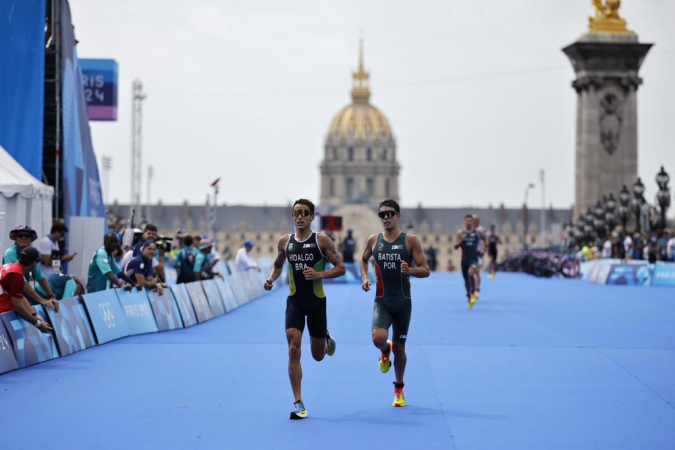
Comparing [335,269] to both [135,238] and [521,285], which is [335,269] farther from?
[521,285]

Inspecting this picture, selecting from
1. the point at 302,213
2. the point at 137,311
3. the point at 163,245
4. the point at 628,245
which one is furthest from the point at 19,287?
the point at 628,245

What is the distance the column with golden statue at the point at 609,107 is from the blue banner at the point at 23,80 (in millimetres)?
44741

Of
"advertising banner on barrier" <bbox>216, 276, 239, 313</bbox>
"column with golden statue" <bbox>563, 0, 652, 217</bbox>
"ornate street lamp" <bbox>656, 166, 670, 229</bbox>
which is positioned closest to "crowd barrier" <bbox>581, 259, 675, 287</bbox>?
"ornate street lamp" <bbox>656, 166, 670, 229</bbox>

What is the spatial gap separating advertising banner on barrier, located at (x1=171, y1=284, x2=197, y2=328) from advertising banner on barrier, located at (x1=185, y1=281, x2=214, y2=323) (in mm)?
221

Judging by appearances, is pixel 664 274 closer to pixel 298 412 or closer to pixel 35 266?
pixel 35 266

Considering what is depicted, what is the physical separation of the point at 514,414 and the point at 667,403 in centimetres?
157

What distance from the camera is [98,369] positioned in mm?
13094

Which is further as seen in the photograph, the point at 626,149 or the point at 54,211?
the point at 626,149

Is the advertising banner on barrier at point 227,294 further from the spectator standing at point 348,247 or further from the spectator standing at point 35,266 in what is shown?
the spectator standing at point 348,247

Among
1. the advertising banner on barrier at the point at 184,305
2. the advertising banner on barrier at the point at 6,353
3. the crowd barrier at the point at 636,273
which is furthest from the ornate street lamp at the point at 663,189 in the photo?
the advertising banner on barrier at the point at 6,353

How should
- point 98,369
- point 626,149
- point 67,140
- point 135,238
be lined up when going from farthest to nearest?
point 626,149 < point 67,140 < point 135,238 < point 98,369

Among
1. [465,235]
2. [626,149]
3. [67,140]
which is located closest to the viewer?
[465,235]

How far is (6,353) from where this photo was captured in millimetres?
12617

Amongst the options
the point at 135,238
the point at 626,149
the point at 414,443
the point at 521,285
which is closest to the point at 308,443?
the point at 414,443
